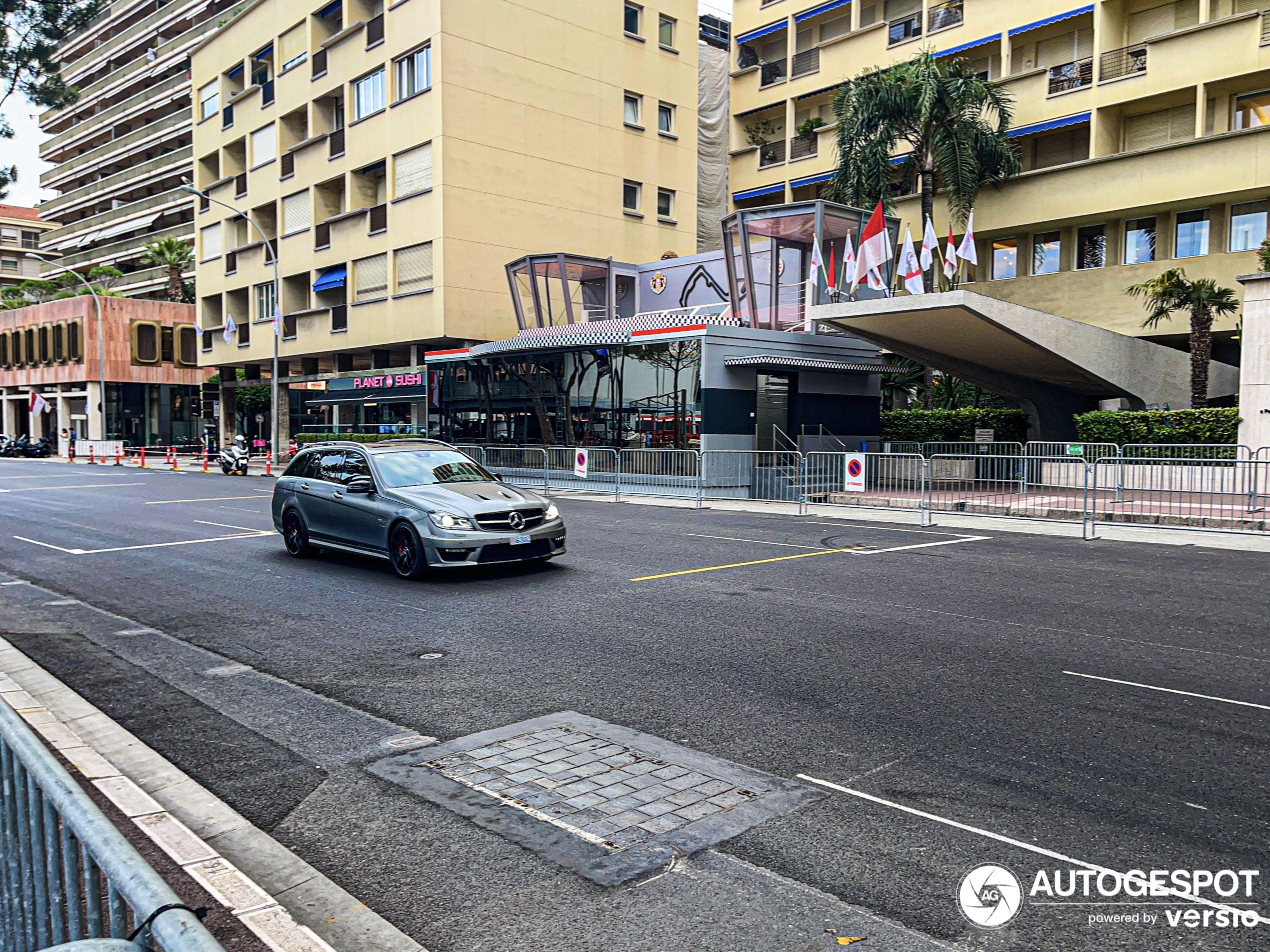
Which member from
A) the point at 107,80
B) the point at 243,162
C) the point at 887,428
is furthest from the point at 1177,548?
the point at 107,80

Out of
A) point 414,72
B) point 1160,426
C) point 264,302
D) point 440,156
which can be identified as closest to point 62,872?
point 1160,426

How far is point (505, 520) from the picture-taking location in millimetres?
11547

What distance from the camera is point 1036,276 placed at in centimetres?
3650

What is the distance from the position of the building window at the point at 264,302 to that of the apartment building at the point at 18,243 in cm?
6018

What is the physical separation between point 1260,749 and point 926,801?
2269 mm

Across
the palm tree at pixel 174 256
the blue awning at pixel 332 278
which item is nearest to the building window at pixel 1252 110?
the blue awning at pixel 332 278

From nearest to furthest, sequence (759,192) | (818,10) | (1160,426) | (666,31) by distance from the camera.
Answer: (1160,426) → (666,31) → (818,10) → (759,192)

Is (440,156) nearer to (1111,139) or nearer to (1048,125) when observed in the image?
(1048,125)

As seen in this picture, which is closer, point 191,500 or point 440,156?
point 191,500

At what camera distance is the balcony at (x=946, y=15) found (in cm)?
3850

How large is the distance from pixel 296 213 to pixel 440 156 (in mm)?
13164

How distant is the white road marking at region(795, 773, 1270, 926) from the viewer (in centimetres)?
375

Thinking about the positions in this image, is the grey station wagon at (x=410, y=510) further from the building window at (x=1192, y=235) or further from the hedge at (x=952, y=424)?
the building window at (x=1192, y=235)

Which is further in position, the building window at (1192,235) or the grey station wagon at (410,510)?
the building window at (1192,235)
